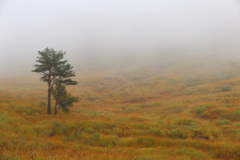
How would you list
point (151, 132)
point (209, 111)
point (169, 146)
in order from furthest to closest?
1. point (209, 111)
2. point (151, 132)
3. point (169, 146)

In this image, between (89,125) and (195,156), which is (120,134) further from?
(195,156)

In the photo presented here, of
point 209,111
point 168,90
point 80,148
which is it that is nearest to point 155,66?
point 168,90

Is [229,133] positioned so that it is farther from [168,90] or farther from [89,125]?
[168,90]

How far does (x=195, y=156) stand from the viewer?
6.00 m

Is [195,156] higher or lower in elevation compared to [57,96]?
lower

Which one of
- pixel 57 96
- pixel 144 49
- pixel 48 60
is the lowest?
pixel 57 96

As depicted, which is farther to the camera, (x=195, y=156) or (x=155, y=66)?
(x=155, y=66)

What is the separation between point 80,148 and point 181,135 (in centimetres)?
689

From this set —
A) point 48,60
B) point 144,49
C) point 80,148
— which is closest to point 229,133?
point 80,148

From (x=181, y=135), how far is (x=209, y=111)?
10063 mm

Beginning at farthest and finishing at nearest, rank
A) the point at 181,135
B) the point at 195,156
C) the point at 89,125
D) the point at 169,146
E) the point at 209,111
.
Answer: the point at 209,111 < the point at 89,125 < the point at 181,135 < the point at 169,146 < the point at 195,156

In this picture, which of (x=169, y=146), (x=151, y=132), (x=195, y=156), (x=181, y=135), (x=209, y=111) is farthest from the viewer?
(x=209, y=111)

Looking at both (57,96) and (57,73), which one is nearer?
(57,73)

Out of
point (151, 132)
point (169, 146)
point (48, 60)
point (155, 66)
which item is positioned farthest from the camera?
point (155, 66)
